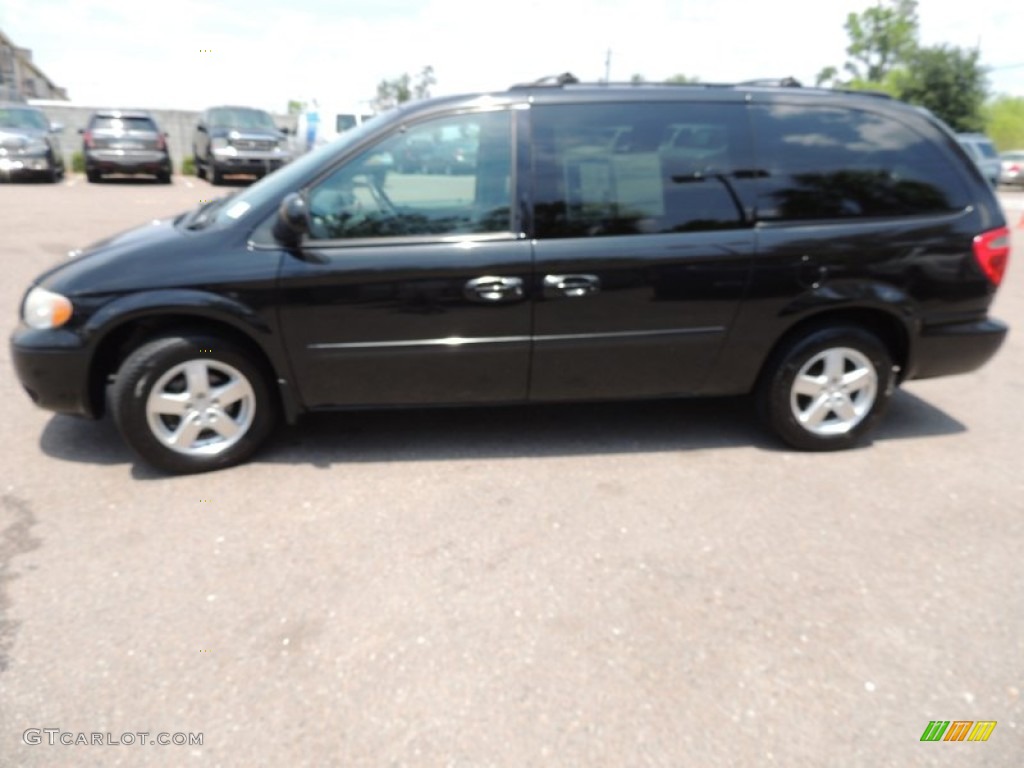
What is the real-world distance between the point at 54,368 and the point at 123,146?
1718cm

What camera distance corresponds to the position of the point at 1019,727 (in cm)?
237

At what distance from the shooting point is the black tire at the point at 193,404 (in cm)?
371

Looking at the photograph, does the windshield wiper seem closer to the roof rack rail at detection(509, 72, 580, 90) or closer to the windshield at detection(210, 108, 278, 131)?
the roof rack rail at detection(509, 72, 580, 90)

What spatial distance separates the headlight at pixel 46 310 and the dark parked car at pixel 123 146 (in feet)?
55.5

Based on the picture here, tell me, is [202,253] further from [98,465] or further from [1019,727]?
[1019,727]

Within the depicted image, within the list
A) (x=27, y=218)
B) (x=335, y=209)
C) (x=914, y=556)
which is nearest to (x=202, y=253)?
(x=335, y=209)

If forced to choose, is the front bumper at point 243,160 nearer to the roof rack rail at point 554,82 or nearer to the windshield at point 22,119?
the windshield at point 22,119

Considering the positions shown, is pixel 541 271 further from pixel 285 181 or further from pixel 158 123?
pixel 158 123

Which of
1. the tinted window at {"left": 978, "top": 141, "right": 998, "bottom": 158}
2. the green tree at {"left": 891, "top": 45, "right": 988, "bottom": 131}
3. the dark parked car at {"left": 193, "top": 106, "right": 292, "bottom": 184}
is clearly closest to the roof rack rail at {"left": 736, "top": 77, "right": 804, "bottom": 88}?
the dark parked car at {"left": 193, "top": 106, "right": 292, "bottom": 184}

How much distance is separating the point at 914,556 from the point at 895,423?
1.63 metres

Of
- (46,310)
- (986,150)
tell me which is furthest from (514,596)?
(986,150)

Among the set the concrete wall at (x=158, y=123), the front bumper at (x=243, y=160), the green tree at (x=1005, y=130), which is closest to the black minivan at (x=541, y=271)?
the front bumper at (x=243, y=160)

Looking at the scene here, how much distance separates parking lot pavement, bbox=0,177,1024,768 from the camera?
2.34 meters

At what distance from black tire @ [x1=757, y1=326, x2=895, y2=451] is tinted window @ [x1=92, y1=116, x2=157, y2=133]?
18.8 metres
